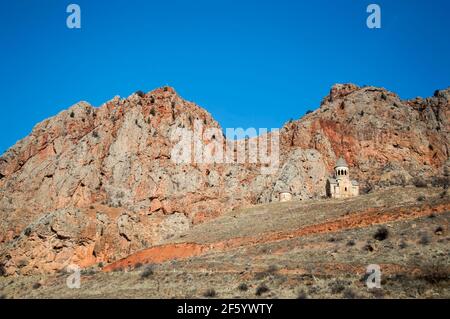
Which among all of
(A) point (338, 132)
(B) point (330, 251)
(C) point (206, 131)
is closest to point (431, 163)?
(A) point (338, 132)

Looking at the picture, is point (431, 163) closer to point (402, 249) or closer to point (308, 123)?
point (308, 123)

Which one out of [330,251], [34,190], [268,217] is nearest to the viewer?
[330,251]

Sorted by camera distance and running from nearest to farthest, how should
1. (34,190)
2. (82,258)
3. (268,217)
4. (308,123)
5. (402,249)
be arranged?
(402,249), (268,217), (82,258), (34,190), (308,123)

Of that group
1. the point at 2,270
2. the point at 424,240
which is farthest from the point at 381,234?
the point at 2,270

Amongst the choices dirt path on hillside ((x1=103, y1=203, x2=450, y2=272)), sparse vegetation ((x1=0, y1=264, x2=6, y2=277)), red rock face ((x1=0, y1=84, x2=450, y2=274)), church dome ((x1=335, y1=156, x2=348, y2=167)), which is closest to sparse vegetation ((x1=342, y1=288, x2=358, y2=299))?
dirt path on hillside ((x1=103, y1=203, x2=450, y2=272))

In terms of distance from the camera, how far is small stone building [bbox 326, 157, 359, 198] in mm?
72250

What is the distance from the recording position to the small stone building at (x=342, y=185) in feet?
237

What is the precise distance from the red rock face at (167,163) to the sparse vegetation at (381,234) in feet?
116

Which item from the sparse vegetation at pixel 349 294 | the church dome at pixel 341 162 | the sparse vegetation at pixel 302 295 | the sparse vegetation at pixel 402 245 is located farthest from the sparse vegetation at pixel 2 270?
the church dome at pixel 341 162

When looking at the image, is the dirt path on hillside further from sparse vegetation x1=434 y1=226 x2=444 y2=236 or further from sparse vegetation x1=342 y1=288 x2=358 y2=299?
sparse vegetation x1=342 y1=288 x2=358 y2=299

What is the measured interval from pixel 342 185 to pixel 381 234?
1466 inches

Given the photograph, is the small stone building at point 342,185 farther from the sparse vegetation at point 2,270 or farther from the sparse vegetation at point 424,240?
the sparse vegetation at point 2,270

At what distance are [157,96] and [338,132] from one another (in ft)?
98.8

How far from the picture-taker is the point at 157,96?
8394cm
